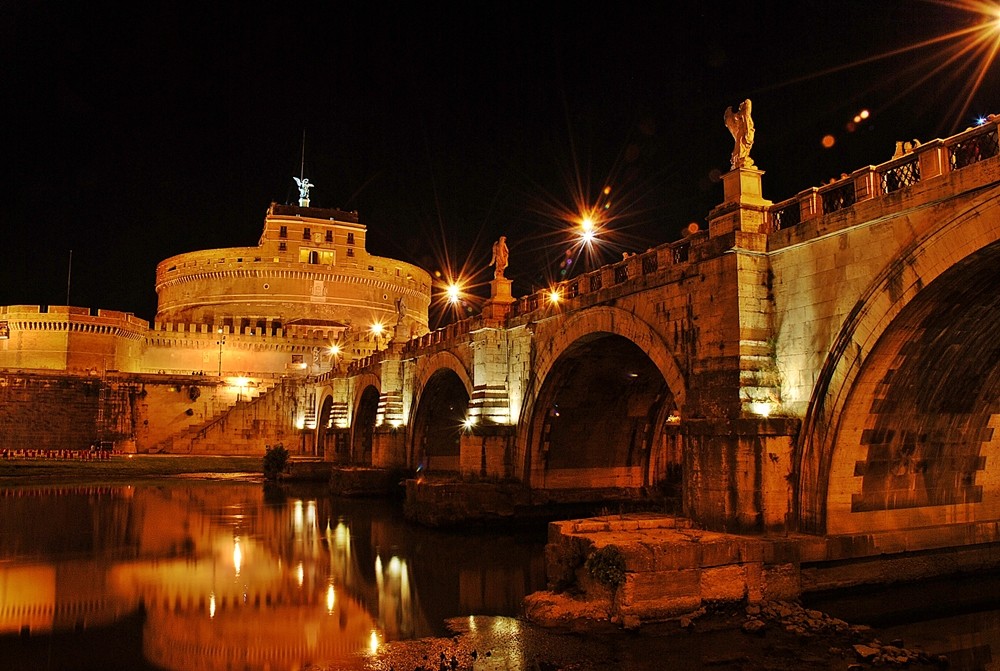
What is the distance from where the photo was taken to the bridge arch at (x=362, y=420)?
128ft

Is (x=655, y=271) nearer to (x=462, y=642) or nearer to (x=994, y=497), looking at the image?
(x=994, y=497)

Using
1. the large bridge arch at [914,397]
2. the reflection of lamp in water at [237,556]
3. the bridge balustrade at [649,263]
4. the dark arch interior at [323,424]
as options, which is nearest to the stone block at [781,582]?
the large bridge arch at [914,397]

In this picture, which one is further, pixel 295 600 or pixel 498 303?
pixel 498 303

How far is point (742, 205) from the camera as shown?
13141 millimetres

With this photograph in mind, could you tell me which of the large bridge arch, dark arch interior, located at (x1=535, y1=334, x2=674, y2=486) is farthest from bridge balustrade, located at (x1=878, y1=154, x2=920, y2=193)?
dark arch interior, located at (x1=535, y1=334, x2=674, y2=486)

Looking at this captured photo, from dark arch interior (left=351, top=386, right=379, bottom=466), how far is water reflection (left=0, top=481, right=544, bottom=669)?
46.7ft

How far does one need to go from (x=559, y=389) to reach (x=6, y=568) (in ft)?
42.5

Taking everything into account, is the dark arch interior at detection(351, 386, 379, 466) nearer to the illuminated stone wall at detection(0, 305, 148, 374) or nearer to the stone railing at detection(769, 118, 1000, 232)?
the illuminated stone wall at detection(0, 305, 148, 374)

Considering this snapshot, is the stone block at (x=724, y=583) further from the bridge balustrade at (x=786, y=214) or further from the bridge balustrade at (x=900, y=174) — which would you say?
the bridge balustrade at (x=900, y=174)

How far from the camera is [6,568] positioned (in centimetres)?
1542

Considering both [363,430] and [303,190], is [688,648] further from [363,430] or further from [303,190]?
[303,190]

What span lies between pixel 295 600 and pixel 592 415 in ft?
34.1

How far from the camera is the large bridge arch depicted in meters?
10.3

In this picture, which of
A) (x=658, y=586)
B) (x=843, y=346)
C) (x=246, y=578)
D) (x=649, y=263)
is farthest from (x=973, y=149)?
(x=246, y=578)
